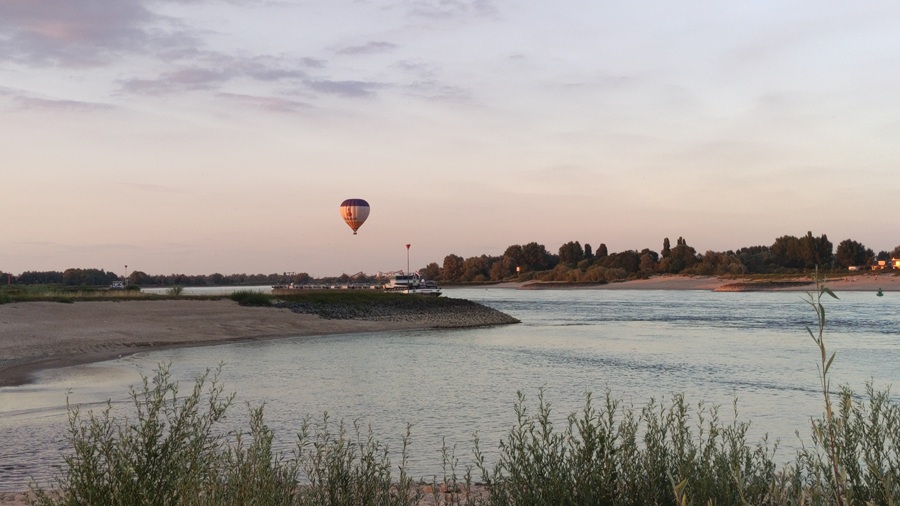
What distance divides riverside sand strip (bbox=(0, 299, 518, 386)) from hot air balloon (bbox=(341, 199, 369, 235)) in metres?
17.6

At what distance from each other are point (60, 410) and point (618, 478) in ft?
50.5

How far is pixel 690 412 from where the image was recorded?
19.9 meters

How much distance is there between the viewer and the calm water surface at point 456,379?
664 inches

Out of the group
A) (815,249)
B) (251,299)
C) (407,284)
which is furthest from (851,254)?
(251,299)

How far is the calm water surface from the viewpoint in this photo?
55.3 feet

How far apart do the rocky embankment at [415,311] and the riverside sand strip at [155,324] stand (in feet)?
0.28

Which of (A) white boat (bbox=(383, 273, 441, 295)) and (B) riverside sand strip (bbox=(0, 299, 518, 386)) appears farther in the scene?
(A) white boat (bbox=(383, 273, 441, 295))

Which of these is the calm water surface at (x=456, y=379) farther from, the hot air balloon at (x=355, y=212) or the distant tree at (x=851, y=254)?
the distant tree at (x=851, y=254)

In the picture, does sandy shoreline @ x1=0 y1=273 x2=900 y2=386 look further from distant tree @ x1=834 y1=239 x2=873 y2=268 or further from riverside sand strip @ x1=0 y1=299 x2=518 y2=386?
distant tree @ x1=834 y1=239 x2=873 y2=268

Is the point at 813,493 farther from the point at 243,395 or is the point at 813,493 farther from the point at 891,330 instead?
the point at 891,330

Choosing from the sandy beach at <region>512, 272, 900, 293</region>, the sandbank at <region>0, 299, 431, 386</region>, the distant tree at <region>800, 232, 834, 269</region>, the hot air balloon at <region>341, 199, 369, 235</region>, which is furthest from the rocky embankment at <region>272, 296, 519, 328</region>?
the distant tree at <region>800, 232, 834, 269</region>

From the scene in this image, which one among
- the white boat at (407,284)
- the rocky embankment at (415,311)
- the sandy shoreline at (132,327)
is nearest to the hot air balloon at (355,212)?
the rocky embankment at (415,311)

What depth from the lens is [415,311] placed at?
64.8 metres

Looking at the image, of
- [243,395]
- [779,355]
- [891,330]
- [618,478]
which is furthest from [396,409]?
[891,330]
